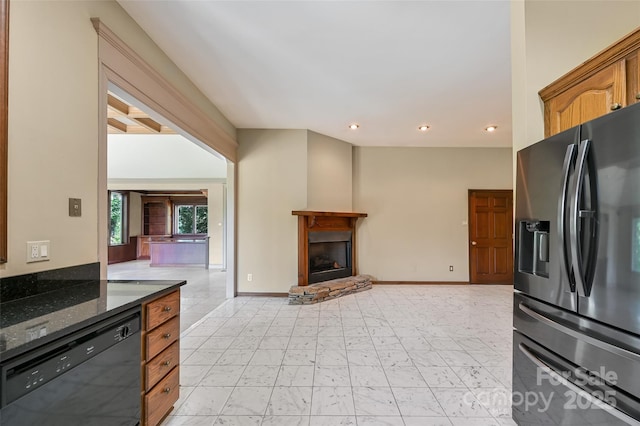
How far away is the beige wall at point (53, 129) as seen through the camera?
1.32 metres

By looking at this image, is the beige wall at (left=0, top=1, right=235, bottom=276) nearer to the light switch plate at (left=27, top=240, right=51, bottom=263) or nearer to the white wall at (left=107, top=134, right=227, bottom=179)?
the light switch plate at (left=27, top=240, right=51, bottom=263)

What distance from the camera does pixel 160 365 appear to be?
1634 mm

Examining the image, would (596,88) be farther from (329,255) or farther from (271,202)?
(329,255)

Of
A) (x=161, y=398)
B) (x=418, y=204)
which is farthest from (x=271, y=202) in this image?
(x=161, y=398)

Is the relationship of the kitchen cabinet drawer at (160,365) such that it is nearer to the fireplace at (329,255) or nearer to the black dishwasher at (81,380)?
the black dishwasher at (81,380)

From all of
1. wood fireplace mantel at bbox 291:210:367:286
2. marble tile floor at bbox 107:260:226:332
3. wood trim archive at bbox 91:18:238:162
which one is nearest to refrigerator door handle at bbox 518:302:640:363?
wood trim archive at bbox 91:18:238:162

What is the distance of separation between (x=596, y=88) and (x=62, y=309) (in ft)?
9.15

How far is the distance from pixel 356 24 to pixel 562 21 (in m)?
1.33

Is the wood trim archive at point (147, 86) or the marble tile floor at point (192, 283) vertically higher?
the wood trim archive at point (147, 86)

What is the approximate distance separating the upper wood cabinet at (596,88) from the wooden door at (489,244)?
4411 millimetres

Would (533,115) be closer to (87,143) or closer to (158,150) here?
(87,143)

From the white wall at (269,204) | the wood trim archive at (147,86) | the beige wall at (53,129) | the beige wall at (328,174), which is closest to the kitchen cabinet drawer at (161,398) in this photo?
the beige wall at (53,129)

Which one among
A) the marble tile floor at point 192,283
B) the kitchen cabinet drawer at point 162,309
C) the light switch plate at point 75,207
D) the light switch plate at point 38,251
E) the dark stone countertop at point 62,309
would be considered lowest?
the marble tile floor at point 192,283

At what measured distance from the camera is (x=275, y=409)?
1.89 metres
